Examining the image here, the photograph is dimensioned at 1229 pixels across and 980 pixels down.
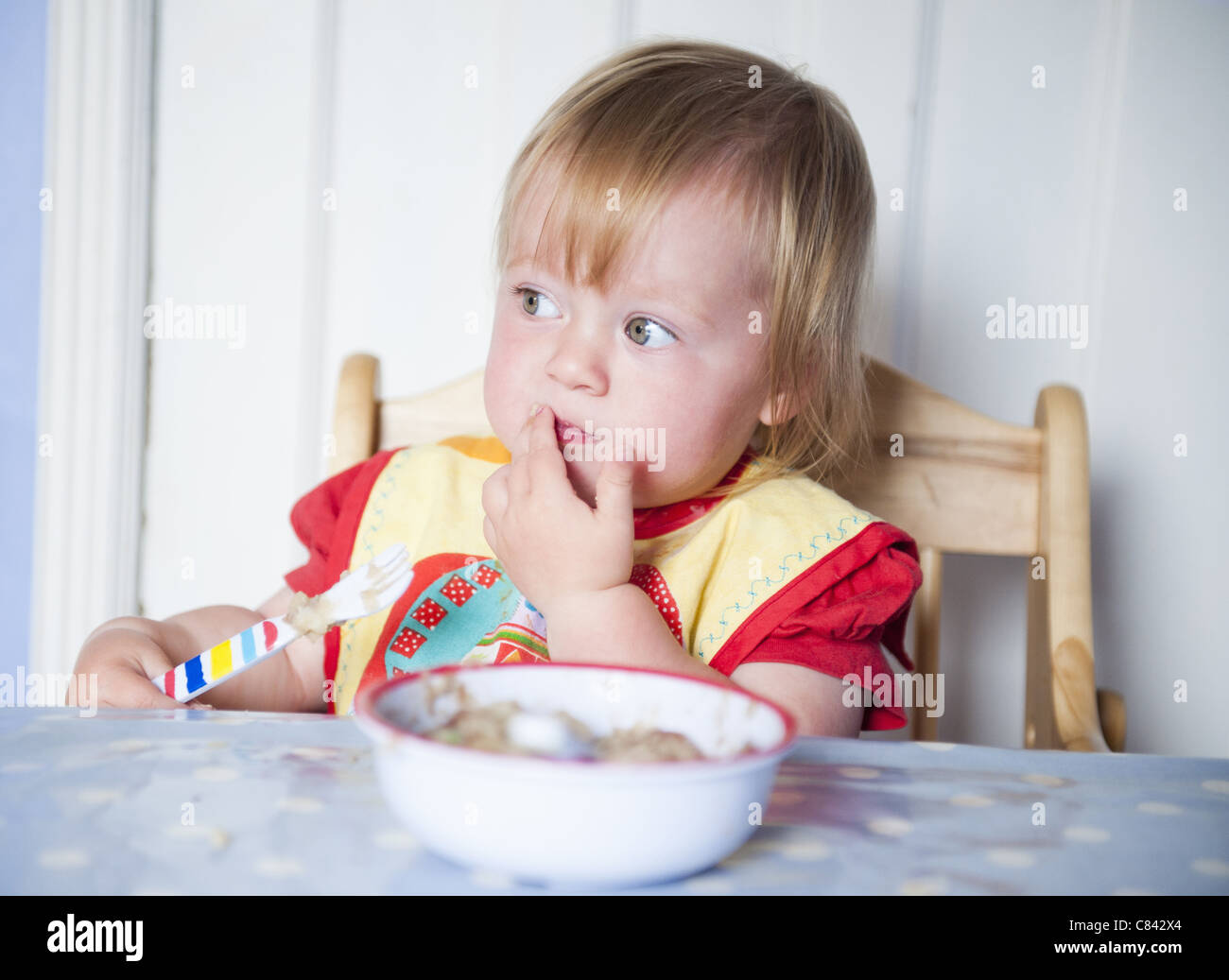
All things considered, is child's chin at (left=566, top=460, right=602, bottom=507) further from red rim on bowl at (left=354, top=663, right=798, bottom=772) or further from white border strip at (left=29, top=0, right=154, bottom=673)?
white border strip at (left=29, top=0, right=154, bottom=673)

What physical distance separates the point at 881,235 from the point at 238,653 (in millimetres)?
939

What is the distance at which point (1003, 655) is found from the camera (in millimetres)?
1320

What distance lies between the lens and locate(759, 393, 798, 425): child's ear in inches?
35.7

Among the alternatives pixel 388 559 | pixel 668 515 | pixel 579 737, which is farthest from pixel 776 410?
pixel 579 737

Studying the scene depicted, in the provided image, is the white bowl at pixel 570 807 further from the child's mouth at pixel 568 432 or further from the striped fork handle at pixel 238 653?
the child's mouth at pixel 568 432

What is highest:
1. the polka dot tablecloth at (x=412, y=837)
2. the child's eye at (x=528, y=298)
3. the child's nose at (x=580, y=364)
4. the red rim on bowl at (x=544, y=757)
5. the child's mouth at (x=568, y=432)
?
the child's eye at (x=528, y=298)

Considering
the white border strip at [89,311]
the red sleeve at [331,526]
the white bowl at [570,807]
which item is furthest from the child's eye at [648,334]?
the white border strip at [89,311]

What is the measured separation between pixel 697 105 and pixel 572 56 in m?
0.48

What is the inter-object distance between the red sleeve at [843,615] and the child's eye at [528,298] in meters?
0.31

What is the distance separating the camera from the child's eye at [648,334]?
2.65 ft

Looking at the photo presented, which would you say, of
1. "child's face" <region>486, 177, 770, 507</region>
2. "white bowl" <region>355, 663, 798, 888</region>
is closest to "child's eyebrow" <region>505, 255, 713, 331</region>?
"child's face" <region>486, 177, 770, 507</region>

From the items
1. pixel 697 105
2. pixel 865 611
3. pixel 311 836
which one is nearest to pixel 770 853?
pixel 311 836
